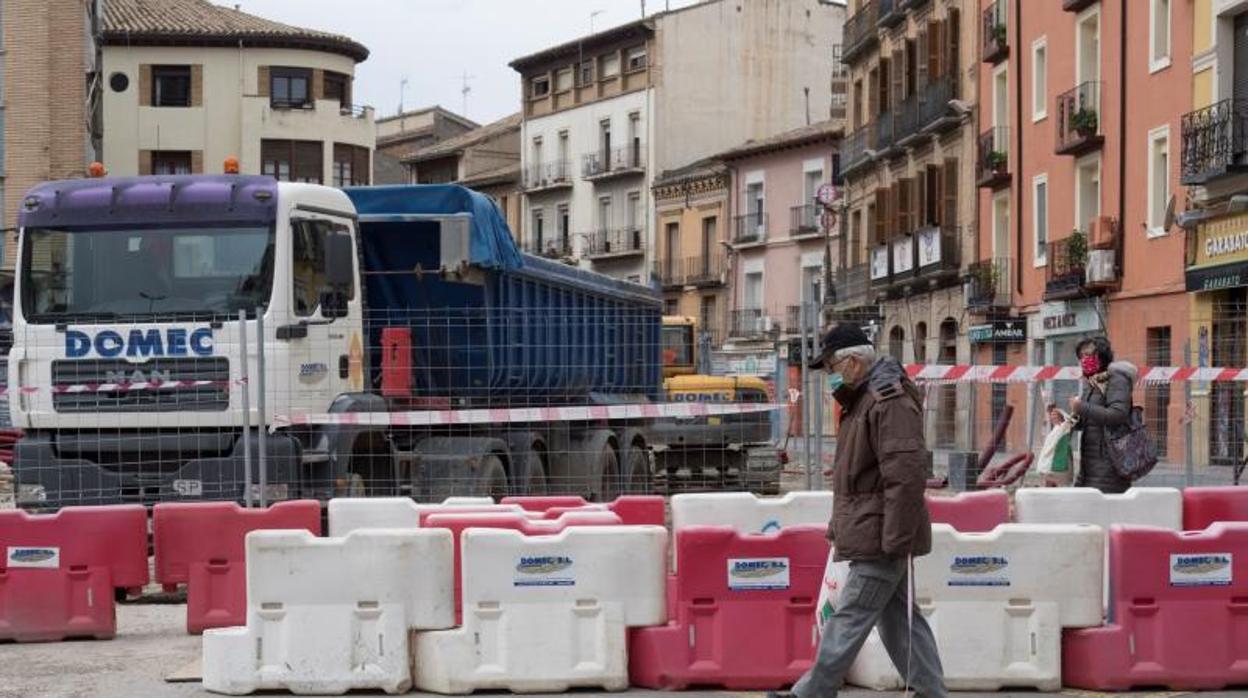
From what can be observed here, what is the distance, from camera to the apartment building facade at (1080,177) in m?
33.1

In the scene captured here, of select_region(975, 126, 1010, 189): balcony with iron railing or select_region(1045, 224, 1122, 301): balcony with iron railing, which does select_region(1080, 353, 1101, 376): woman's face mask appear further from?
select_region(975, 126, 1010, 189): balcony with iron railing

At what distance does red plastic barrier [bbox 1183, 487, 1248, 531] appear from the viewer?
473 inches

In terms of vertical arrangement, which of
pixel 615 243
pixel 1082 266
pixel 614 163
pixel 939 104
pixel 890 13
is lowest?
pixel 1082 266

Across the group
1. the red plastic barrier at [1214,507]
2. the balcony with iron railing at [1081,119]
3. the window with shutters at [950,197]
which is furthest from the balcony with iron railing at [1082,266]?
the red plastic barrier at [1214,507]

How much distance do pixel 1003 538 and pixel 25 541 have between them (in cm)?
572

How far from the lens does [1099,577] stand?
9.99 meters

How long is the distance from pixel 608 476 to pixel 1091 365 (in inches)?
341

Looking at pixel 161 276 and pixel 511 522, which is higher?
pixel 161 276

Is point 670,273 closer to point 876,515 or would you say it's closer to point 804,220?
A: point 804,220

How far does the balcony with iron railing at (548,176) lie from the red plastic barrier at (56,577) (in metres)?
68.4

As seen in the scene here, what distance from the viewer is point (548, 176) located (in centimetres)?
8119

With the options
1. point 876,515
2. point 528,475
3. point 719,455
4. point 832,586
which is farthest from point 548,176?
point 876,515

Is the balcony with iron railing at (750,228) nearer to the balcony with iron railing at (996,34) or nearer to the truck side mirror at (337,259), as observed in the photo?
the balcony with iron railing at (996,34)

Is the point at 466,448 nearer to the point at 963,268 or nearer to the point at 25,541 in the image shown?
the point at 25,541
